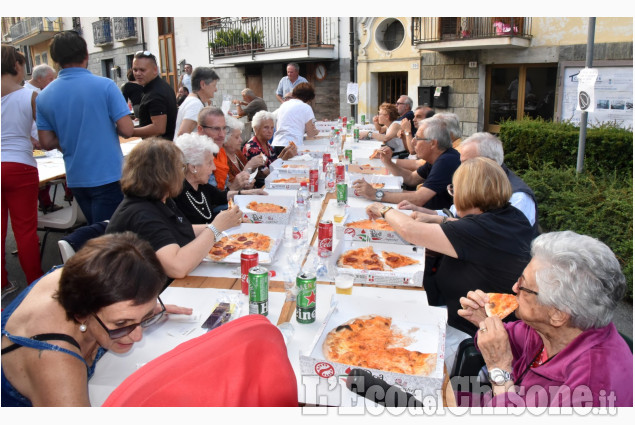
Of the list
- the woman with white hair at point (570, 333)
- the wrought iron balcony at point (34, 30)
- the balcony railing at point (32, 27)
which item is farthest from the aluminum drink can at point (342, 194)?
the balcony railing at point (32, 27)

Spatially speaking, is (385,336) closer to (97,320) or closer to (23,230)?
(97,320)

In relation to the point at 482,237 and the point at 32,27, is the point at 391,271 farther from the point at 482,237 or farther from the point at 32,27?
the point at 32,27

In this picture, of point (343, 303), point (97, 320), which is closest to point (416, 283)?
point (343, 303)

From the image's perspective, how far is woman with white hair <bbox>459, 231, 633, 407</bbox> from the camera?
1418 millimetres

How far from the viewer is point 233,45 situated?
17.4 m

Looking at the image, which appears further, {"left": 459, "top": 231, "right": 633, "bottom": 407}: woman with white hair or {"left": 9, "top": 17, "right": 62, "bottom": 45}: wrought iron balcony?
{"left": 9, "top": 17, "right": 62, "bottom": 45}: wrought iron balcony

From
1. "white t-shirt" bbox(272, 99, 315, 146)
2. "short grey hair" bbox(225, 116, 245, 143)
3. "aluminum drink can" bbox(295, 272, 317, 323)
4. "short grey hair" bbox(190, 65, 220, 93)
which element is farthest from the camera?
"white t-shirt" bbox(272, 99, 315, 146)

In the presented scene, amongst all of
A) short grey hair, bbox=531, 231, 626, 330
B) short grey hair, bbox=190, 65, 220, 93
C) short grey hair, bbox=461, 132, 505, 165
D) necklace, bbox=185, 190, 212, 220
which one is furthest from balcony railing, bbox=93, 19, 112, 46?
short grey hair, bbox=531, 231, 626, 330

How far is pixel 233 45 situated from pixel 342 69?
4.67 m

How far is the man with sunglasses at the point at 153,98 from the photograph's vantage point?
4.42m

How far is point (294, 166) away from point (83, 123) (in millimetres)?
2042

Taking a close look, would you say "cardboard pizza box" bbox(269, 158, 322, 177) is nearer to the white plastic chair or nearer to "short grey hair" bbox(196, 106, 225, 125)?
"short grey hair" bbox(196, 106, 225, 125)

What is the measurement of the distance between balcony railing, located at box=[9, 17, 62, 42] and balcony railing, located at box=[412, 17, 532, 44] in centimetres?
2177

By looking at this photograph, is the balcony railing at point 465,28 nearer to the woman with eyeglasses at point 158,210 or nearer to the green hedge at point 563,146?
the green hedge at point 563,146
